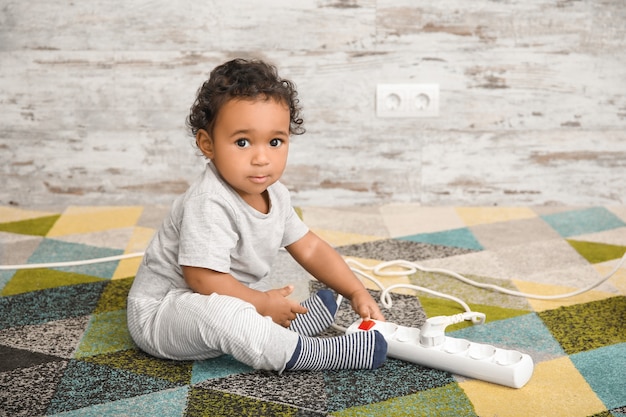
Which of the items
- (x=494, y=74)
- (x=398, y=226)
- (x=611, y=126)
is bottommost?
(x=398, y=226)

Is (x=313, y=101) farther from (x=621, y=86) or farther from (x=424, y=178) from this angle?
(x=621, y=86)

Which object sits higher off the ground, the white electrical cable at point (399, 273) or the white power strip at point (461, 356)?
the white power strip at point (461, 356)

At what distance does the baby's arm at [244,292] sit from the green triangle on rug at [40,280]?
424mm

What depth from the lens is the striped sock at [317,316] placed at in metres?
1.13

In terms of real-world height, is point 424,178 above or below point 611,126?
below

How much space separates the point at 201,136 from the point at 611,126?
1.17 meters

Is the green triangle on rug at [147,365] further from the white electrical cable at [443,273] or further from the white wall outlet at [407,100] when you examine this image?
the white wall outlet at [407,100]

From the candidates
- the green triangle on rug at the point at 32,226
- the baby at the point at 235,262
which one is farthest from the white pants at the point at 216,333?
the green triangle on rug at the point at 32,226

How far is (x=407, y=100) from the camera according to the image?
180 centimetres

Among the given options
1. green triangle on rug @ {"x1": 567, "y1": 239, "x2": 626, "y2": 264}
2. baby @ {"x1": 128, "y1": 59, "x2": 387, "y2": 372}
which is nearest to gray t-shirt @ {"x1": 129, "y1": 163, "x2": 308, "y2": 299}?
baby @ {"x1": 128, "y1": 59, "x2": 387, "y2": 372}

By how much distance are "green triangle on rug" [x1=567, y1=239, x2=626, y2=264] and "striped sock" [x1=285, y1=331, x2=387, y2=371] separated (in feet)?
2.13

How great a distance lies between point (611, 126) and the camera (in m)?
1.82

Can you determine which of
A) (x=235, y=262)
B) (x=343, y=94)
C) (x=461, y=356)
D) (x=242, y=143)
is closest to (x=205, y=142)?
(x=242, y=143)

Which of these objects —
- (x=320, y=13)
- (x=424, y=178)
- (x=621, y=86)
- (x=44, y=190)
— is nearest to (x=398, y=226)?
(x=424, y=178)
